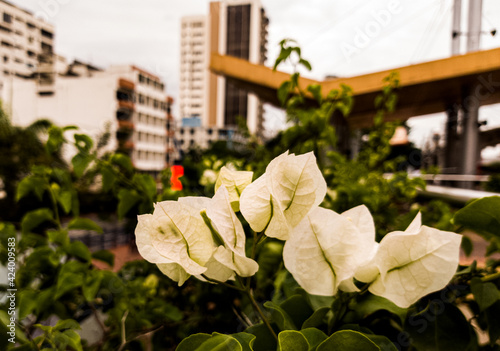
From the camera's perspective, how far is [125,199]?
703mm

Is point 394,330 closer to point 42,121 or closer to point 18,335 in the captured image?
point 18,335

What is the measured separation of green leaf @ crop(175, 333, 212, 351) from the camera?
9.4 inches

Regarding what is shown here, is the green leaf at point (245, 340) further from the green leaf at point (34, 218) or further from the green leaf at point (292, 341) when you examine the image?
the green leaf at point (34, 218)

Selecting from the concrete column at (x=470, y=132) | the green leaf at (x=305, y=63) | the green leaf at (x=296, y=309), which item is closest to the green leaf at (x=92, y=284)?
the green leaf at (x=296, y=309)

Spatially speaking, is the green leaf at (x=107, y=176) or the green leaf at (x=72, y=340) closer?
the green leaf at (x=72, y=340)

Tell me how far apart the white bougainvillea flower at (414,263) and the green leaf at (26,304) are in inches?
21.0

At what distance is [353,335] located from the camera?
0.73 feet

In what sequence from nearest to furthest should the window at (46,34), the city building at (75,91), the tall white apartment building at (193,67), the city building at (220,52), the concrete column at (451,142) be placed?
the concrete column at (451,142), the city building at (75,91), the window at (46,34), the city building at (220,52), the tall white apartment building at (193,67)

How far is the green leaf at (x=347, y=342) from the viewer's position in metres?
0.22

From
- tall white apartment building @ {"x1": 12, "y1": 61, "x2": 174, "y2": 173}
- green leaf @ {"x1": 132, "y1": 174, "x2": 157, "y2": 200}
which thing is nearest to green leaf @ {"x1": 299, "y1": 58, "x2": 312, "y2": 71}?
green leaf @ {"x1": 132, "y1": 174, "x2": 157, "y2": 200}

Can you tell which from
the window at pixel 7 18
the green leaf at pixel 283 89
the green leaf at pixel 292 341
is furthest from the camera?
the window at pixel 7 18

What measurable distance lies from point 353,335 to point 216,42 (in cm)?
5185

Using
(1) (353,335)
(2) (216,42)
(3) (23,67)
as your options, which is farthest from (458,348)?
(2) (216,42)

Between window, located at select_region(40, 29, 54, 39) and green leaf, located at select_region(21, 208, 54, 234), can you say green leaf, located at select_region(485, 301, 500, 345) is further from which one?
window, located at select_region(40, 29, 54, 39)
